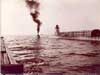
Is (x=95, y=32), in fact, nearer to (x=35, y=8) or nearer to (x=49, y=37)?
(x=49, y=37)

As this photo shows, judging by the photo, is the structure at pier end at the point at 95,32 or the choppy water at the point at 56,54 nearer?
the choppy water at the point at 56,54

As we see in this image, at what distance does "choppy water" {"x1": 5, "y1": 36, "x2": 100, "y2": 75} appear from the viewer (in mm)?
2494

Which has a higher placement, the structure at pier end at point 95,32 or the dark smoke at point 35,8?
the dark smoke at point 35,8

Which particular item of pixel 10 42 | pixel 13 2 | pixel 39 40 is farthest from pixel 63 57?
pixel 13 2

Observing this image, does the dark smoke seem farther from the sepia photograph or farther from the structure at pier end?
the structure at pier end

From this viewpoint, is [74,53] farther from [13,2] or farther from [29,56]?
[13,2]

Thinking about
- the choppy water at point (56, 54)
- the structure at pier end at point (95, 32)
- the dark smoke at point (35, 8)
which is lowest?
the choppy water at point (56, 54)

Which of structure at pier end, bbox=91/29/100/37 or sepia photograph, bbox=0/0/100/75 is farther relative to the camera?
structure at pier end, bbox=91/29/100/37

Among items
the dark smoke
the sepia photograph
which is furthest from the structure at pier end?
the dark smoke

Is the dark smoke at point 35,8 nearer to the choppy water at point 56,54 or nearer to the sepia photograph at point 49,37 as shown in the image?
the sepia photograph at point 49,37

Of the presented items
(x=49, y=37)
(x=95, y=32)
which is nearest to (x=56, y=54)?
(x=49, y=37)

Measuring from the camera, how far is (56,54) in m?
2.57

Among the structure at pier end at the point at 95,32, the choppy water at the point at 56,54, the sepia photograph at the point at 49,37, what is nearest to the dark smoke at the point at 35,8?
the sepia photograph at the point at 49,37

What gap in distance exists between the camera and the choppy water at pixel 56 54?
2494 millimetres
